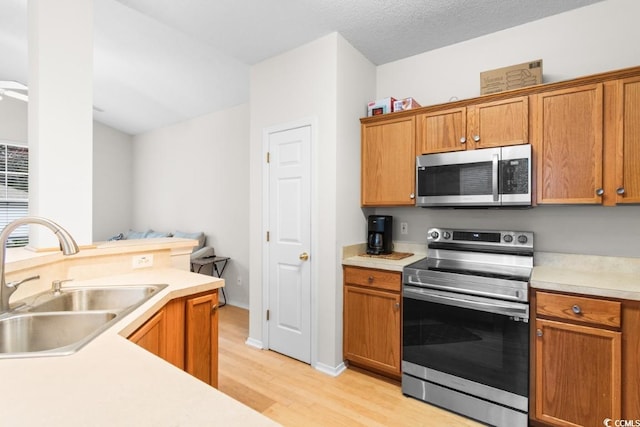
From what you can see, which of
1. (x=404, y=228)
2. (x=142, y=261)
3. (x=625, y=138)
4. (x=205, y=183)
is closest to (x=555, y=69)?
(x=625, y=138)

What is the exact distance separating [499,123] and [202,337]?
2.30 meters

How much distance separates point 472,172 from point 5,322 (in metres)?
2.54

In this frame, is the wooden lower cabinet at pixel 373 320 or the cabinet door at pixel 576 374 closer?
the cabinet door at pixel 576 374

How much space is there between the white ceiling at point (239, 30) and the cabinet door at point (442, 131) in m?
0.68

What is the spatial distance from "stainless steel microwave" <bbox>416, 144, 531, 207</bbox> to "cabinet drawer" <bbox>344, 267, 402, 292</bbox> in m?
0.61

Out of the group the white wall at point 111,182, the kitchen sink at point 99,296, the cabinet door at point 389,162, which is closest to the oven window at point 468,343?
the cabinet door at point 389,162

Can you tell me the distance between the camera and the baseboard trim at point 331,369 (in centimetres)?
244

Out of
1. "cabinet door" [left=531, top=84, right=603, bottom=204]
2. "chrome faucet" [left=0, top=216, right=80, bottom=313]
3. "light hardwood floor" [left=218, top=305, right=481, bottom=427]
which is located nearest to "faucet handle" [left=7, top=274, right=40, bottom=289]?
"chrome faucet" [left=0, top=216, right=80, bottom=313]

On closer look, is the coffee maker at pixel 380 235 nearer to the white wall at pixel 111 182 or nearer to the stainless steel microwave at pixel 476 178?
the stainless steel microwave at pixel 476 178

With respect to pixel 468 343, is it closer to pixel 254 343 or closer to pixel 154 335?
pixel 154 335

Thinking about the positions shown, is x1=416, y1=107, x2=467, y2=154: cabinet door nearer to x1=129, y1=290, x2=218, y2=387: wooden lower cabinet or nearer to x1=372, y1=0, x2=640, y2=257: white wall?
x1=372, y1=0, x2=640, y2=257: white wall

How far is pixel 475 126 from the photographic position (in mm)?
2223

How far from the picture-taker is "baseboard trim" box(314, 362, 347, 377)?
96.2 inches

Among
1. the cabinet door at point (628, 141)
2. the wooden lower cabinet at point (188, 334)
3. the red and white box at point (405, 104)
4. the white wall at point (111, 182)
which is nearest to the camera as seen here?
the wooden lower cabinet at point (188, 334)
